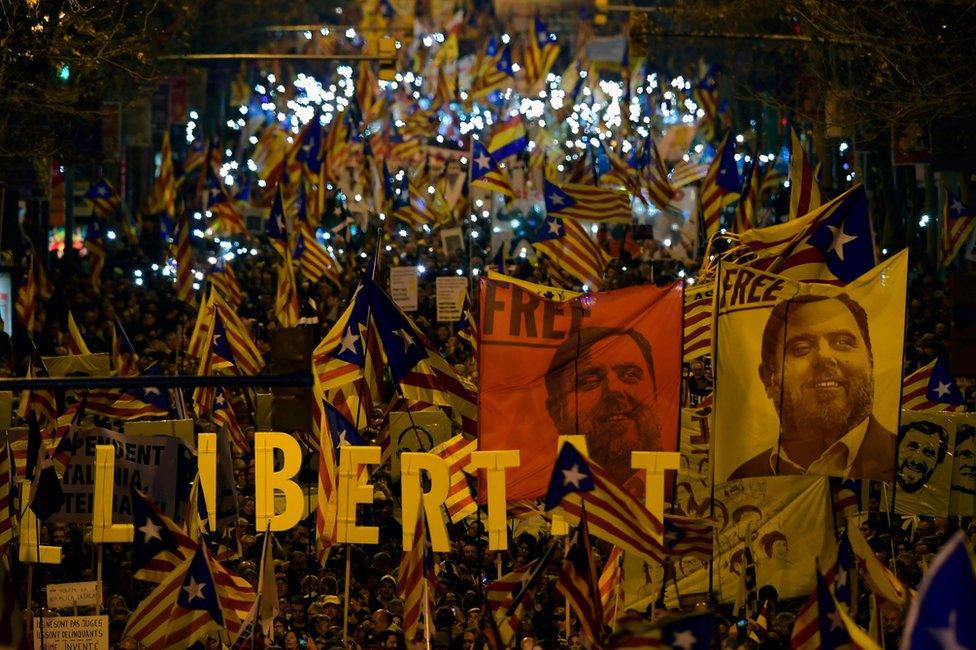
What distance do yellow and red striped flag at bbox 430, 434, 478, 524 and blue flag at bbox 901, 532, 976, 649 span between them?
8.81m

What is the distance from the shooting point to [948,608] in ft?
20.5

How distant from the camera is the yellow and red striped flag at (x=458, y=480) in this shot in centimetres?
1497

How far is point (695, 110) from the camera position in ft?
215

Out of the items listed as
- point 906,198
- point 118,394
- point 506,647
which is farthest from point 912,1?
point 906,198

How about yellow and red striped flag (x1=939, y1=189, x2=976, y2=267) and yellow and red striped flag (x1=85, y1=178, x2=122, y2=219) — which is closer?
yellow and red striped flag (x1=939, y1=189, x2=976, y2=267)

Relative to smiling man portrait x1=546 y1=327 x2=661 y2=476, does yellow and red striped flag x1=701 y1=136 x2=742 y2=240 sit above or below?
above

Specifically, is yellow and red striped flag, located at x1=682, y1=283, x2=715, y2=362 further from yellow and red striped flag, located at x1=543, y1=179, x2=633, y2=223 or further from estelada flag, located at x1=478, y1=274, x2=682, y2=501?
yellow and red striped flag, located at x1=543, y1=179, x2=633, y2=223

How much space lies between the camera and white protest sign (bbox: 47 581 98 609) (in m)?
13.3

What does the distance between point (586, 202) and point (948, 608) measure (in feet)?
70.0

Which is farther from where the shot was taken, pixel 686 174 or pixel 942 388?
pixel 686 174

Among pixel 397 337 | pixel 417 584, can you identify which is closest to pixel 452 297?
pixel 397 337

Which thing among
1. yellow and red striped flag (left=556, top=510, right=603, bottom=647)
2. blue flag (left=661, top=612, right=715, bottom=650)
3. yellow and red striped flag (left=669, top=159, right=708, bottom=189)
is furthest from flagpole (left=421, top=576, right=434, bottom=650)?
yellow and red striped flag (left=669, top=159, right=708, bottom=189)

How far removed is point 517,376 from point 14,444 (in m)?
5.55

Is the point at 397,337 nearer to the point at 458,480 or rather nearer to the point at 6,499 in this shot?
the point at 458,480
